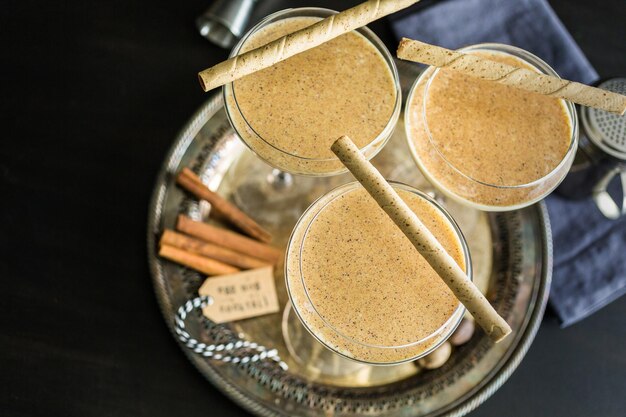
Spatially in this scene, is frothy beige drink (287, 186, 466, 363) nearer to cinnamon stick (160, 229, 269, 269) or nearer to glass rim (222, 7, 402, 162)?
glass rim (222, 7, 402, 162)

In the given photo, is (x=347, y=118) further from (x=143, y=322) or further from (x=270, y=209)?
(x=143, y=322)

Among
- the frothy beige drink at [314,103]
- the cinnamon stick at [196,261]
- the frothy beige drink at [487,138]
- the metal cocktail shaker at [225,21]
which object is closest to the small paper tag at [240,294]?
the cinnamon stick at [196,261]

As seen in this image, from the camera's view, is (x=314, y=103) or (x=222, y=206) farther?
(x=222, y=206)

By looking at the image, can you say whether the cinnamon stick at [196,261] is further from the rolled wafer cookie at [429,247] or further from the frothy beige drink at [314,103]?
the rolled wafer cookie at [429,247]

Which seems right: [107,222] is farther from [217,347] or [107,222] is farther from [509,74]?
[509,74]

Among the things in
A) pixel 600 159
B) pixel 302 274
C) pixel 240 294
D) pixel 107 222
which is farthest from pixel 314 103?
pixel 600 159

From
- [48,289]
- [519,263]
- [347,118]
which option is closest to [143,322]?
[48,289]
